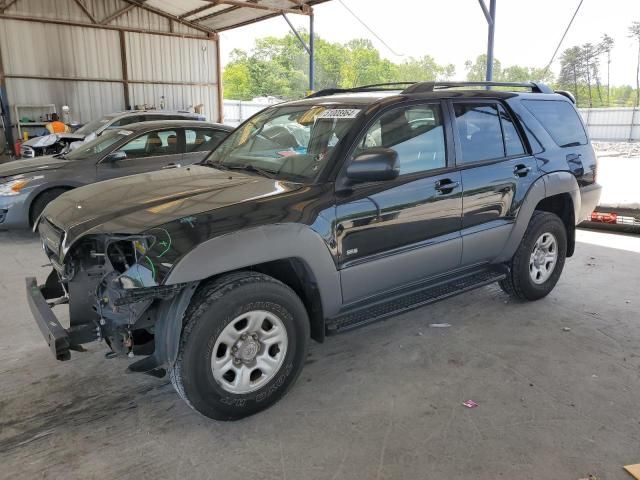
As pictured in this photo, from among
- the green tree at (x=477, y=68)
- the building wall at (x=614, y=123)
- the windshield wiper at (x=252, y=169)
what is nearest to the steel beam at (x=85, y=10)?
the windshield wiper at (x=252, y=169)

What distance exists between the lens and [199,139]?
7.86 metres

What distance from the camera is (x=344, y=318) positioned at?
3195mm

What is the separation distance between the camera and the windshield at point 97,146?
23.6 ft

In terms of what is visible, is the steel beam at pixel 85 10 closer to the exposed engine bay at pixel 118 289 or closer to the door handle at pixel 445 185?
the exposed engine bay at pixel 118 289

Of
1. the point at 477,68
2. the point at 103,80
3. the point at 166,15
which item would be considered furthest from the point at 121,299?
the point at 477,68

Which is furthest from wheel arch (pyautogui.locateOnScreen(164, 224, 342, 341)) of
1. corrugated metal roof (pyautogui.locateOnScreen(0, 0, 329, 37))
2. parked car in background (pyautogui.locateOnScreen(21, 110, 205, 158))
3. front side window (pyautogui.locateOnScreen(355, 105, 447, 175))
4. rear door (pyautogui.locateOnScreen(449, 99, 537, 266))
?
corrugated metal roof (pyautogui.locateOnScreen(0, 0, 329, 37))

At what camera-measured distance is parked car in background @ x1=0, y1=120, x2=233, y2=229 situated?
6.57 m

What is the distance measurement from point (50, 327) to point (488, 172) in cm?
306

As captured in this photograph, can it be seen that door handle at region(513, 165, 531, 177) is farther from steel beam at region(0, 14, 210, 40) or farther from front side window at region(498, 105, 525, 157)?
steel beam at region(0, 14, 210, 40)

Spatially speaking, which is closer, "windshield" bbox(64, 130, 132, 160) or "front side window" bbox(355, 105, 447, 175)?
"front side window" bbox(355, 105, 447, 175)

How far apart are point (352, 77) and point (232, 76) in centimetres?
1386

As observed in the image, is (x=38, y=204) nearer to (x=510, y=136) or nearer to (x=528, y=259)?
(x=510, y=136)

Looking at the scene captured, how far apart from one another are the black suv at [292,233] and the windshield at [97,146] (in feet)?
12.3

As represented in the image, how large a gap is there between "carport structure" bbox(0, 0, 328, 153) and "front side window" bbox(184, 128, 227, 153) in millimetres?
8341
